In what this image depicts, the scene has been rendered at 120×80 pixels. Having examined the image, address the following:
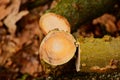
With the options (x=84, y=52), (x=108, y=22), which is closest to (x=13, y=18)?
(x=108, y=22)

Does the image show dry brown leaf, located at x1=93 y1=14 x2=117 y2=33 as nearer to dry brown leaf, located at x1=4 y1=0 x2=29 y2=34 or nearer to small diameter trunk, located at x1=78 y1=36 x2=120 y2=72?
dry brown leaf, located at x1=4 y1=0 x2=29 y2=34

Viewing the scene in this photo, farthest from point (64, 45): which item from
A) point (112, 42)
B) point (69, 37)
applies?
point (112, 42)

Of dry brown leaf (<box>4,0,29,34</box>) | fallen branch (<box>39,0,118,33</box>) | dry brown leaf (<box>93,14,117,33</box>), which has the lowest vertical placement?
dry brown leaf (<box>93,14,117,33</box>)

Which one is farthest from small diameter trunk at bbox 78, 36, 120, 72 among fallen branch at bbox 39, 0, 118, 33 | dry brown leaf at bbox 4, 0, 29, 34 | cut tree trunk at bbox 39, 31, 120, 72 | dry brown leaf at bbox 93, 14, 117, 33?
dry brown leaf at bbox 4, 0, 29, 34

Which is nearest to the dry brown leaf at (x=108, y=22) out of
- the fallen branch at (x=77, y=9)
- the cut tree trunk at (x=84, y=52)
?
the fallen branch at (x=77, y=9)

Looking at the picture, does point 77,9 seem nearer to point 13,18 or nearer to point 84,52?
point 84,52

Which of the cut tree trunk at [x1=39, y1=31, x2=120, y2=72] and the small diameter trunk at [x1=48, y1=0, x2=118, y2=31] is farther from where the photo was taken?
the small diameter trunk at [x1=48, y1=0, x2=118, y2=31]
